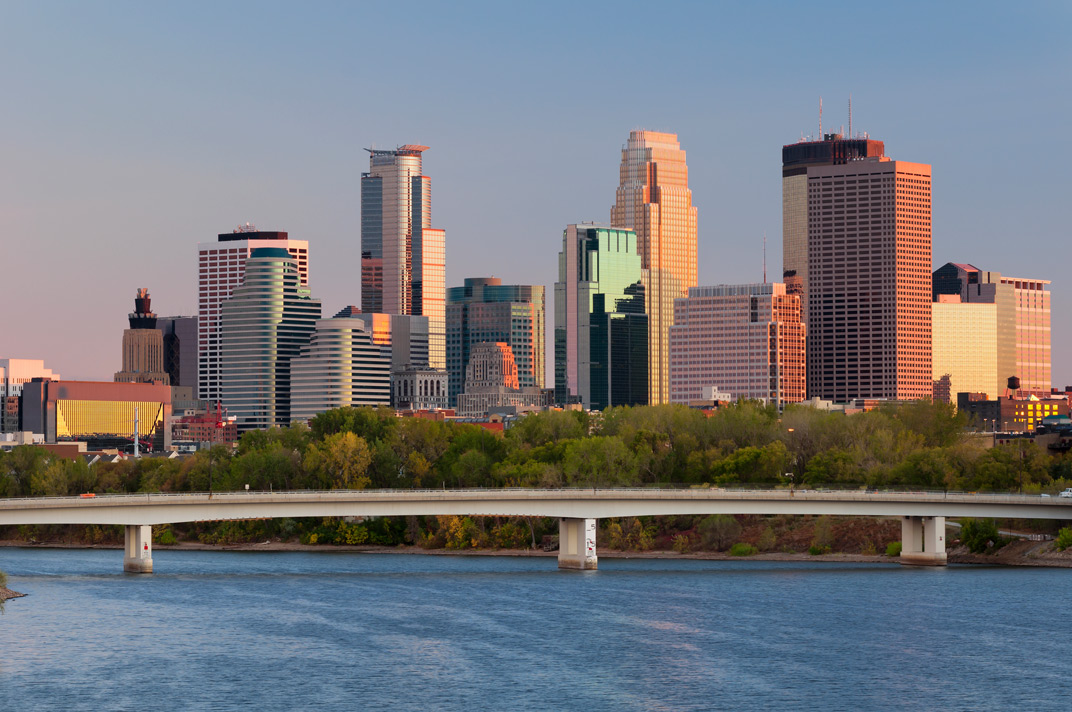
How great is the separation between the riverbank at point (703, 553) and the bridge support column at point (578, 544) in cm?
2017

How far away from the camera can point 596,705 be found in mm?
76188

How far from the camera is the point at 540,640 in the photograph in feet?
313

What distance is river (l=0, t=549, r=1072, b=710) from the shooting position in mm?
78188

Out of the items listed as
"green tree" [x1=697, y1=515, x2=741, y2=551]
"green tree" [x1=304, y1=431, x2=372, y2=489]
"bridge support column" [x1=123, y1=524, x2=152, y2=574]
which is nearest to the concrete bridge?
"bridge support column" [x1=123, y1=524, x2=152, y2=574]

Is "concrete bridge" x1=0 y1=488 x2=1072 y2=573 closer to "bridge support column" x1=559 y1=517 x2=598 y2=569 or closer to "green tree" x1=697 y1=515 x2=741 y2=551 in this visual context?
"bridge support column" x1=559 y1=517 x2=598 y2=569

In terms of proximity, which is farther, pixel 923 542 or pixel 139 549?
pixel 923 542

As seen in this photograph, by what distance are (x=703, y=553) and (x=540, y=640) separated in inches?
2753

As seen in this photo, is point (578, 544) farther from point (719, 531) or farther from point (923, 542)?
point (923, 542)

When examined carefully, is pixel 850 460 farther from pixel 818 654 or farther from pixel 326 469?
pixel 818 654

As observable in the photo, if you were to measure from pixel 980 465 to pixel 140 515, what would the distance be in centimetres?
7833

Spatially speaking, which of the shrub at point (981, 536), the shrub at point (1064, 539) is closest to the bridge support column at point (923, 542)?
the shrub at point (981, 536)

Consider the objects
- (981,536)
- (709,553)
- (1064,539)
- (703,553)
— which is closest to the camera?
(1064,539)

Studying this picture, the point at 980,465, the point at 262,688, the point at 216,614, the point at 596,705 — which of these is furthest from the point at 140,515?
the point at 980,465

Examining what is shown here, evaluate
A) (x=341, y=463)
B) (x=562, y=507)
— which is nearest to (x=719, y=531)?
(x=562, y=507)
